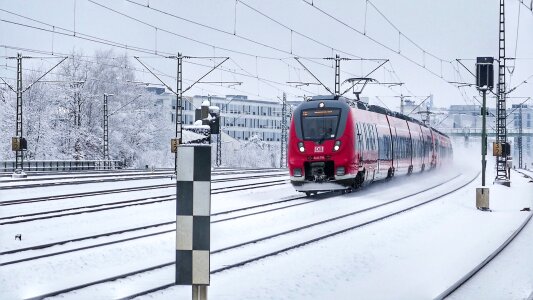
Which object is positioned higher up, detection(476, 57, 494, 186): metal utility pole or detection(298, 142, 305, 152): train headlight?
detection(476, 57, 494, 186): metal utility pole

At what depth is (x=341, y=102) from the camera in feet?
71.6

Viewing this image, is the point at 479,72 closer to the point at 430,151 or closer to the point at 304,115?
the point at 304,115

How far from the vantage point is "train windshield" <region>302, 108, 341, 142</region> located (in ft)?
70.8

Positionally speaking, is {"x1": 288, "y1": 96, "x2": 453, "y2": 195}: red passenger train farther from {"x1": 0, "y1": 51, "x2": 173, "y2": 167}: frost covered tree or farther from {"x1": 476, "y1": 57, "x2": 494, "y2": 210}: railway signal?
{"x1": 0, "y1": 51, "x2": 173, "y2": 167}: frost covered tree

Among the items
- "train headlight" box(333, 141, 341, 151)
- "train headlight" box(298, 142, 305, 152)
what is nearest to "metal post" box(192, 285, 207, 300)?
"train headlight" box(333, 141, 341, 151)

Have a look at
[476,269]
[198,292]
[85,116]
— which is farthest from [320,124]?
[85,116]

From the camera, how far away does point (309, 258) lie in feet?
32.0

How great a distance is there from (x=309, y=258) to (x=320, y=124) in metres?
12.2

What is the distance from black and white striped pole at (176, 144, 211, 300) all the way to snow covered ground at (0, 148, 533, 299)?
2.06m

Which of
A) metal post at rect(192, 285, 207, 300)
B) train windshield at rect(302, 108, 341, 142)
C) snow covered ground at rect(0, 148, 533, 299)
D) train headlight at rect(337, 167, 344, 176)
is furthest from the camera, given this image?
train windshield at rect(302, 108, 341, 142)

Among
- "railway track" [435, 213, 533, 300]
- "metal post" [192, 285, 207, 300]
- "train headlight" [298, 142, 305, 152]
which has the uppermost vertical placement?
"train headlight" [298, 142, 305, 152]

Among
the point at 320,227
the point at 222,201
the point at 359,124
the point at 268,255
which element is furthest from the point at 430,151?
the point at 268,255

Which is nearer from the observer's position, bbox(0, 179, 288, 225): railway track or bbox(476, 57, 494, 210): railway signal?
bbox(0, 179, 288, 225): railway track

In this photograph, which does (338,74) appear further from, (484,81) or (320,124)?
(484,81)
